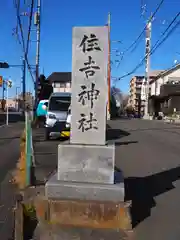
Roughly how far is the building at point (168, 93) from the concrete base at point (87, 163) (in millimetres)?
43451

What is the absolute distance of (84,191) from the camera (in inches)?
182

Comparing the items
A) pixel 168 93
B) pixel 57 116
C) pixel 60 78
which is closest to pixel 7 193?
pixel 57 116

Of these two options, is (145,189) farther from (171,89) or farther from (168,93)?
(171,89)

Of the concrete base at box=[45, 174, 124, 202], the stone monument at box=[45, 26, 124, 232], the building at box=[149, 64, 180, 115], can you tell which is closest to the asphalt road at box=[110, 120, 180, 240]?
the concrete base at box=[45, 174, 124, 202]

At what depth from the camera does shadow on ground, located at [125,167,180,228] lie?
525cm

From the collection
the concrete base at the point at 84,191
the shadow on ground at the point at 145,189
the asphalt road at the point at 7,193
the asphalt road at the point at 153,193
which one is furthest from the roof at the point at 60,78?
the concrete base at the point at 84,191

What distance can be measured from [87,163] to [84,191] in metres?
0.39

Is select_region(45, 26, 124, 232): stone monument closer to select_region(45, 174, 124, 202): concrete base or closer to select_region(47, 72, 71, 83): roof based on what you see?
select_region(45, 174, 124, 202): concrete base

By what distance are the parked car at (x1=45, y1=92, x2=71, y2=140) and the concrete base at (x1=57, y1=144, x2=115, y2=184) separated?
400 inches

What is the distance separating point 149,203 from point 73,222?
5.43ft

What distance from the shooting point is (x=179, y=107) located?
48.0 meters

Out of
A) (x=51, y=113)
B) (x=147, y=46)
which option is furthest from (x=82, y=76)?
(x=147, y=46)

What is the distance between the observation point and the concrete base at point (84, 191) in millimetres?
4574

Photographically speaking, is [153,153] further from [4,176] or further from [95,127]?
[95,127]
